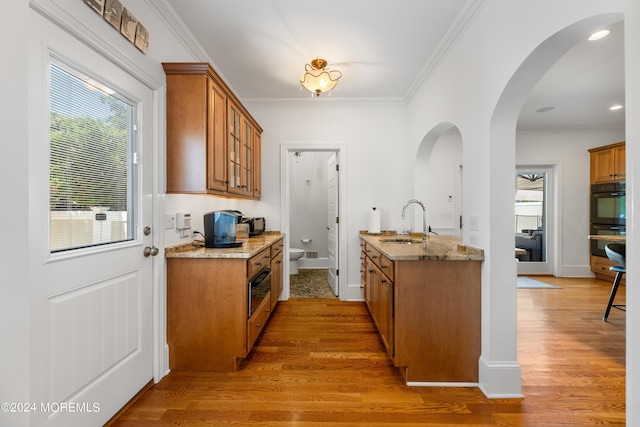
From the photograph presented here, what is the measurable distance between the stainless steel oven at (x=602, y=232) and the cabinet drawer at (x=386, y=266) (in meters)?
4.41

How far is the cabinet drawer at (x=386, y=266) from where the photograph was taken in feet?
6.49

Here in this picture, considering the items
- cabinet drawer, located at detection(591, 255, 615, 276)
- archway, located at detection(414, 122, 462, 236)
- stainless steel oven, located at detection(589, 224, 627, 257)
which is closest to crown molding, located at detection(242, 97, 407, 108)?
archway, located at detection(414, 122, 462, 236)

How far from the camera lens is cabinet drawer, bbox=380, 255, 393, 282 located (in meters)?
1.98

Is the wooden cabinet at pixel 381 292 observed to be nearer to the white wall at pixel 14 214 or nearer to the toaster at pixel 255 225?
the toaster at pixel 255 225

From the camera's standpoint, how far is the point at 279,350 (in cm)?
229

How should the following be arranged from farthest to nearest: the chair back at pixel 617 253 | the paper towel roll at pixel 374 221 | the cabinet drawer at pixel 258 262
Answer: the paper towel roll at pixel 374 221 → the chair back at pixel 617 253 → the cabinet drawer at pixel 258 262

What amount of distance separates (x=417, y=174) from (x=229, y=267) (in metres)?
2.47

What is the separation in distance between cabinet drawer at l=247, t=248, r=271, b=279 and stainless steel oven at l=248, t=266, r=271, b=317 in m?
0.05

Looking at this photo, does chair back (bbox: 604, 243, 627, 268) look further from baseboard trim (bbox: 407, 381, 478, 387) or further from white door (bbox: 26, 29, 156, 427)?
white door (bbox: 26, 29, 156, 427)

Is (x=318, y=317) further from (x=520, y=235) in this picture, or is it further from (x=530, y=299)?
(x=520, y=235)

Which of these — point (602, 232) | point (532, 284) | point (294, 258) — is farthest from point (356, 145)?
point (602, 232)

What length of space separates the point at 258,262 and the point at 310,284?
226 centimetres

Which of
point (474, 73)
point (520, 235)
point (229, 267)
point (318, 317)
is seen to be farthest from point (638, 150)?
point (520, 235)

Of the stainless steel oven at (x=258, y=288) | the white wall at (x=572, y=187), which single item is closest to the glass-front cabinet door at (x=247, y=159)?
the stainless steel oven at (x=258, y=288)
